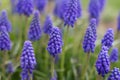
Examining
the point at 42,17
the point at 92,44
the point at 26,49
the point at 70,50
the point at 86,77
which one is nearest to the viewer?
the point at 26,49

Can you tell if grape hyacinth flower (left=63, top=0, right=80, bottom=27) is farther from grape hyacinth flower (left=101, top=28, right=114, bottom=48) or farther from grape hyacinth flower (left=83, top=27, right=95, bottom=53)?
grape hyacinth flower (left=101, top=28, right=114, bottom=48)

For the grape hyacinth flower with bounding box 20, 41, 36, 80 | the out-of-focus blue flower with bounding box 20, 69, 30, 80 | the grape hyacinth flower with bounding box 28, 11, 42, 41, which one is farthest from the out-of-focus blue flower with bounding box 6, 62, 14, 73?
the grape hyacinth flower with bounding box 20, 41, 36, 80

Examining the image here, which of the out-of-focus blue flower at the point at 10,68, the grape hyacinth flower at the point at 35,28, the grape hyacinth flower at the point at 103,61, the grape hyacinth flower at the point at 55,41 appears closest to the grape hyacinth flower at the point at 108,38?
the grape hyacinth flower at the point at 103,61

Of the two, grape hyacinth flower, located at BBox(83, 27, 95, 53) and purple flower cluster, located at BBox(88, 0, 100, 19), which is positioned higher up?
purple flower cluster, located at BBox(88, 0, 100, 19)

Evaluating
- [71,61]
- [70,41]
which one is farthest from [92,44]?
[70,41]

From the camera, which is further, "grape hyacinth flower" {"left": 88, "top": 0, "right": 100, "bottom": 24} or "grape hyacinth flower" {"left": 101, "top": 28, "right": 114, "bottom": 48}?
"grape hyacinth flower" {"left": 88, "top": 0, "right": 100, "bottom": 24}

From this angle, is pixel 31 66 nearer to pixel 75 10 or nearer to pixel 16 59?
pixel 75 10

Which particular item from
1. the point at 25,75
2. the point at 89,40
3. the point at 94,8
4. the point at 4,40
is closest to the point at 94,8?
the point at 94,8

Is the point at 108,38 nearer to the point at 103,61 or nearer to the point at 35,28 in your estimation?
the point at 103,61
